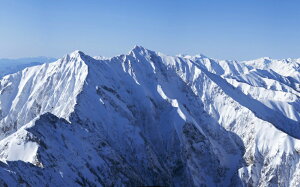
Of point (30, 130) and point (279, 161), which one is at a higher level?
point (30, 130)

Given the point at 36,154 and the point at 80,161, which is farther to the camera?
the point at 80,161

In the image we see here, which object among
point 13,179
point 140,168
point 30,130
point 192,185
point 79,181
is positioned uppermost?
point 30,130

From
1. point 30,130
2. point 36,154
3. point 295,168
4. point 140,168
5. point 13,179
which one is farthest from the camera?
point 295,168

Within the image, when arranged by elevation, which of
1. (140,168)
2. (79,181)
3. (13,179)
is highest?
(13,179)

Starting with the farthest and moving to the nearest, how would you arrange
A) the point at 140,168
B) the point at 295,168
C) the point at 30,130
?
the point at 295,168 < the point at 140,168 < the point at 30,130

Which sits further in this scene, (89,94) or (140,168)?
(89,94)

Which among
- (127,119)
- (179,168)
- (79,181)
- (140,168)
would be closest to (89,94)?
(127,119)

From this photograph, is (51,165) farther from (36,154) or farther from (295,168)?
(295,168)

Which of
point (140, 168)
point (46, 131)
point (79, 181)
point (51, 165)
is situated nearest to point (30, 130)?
point (46, 131)

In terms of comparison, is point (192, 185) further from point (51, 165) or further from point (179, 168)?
point (51, 165)
